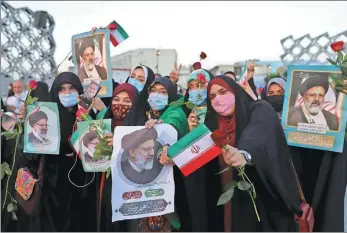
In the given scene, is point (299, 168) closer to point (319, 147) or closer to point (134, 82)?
point (319, 147)

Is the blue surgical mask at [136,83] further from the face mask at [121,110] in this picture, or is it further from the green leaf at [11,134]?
the green leaf at [11,134]

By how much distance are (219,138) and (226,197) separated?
54cm

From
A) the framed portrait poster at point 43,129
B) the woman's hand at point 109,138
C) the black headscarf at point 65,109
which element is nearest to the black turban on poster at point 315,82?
the woman's hand at point 109,138

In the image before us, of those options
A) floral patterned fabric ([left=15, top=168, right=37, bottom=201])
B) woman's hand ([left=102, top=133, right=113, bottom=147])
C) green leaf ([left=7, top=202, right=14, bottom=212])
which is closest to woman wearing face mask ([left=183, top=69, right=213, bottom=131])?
woman's hand ([left=102, top=133, right=113, bottom=147])

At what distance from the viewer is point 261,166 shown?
266cm

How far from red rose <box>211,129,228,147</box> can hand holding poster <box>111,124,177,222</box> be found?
487 mm

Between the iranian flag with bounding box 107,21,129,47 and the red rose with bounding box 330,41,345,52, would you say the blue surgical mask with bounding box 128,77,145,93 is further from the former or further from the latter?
the red rose with bounding box 330,41,345,52

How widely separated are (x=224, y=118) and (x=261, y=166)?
420 millimetres

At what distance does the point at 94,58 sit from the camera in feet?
11.9

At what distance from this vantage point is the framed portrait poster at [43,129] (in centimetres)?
336

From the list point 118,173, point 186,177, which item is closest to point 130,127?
point 118,173

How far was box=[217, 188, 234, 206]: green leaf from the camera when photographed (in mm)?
2688

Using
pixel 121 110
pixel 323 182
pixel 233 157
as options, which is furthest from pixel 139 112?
pixel 323 182

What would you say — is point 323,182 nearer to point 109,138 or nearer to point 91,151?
point 109,138
